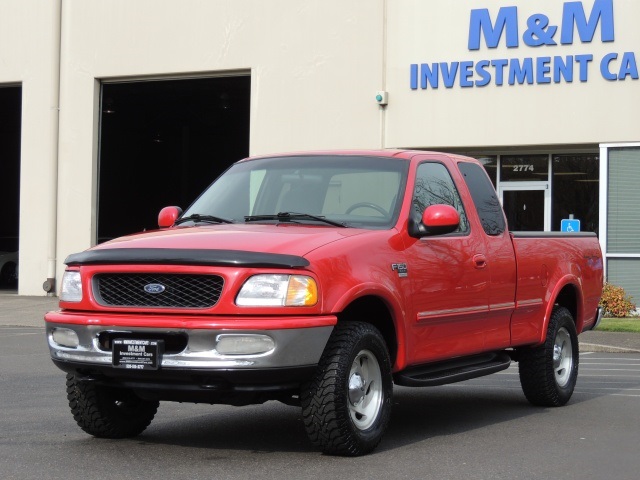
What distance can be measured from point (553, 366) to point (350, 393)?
3.30m

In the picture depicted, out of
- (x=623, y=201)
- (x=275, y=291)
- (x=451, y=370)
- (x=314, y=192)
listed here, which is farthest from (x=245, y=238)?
(x=623, y=201)

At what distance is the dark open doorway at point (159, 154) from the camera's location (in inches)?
1649

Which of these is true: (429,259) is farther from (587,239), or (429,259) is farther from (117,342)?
(587,239)

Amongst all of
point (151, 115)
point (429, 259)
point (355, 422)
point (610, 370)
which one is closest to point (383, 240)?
point (429, 259)

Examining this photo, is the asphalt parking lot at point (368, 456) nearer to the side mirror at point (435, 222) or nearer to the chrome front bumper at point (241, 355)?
the chrome front bumper at point (241, 355)

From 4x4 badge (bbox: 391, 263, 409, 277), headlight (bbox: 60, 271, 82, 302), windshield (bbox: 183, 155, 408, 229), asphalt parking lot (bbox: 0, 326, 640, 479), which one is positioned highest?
windshield (bbox: 183, 155, 408, 229)

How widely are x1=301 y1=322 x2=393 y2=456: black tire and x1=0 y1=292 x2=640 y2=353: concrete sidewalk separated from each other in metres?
9.39

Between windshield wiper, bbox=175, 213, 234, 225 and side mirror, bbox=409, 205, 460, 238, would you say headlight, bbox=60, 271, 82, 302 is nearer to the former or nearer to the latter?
windshield wiper, bbox=175, 213, 234, 225

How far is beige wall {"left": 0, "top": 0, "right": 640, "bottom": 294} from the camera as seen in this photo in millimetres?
23094

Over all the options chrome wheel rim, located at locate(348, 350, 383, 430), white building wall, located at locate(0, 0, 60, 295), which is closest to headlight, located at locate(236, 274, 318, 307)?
chrome wheel rim, located at locate(348, 350, 383, 430)

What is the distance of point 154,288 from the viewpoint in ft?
23.5

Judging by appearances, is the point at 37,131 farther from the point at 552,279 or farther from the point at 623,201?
the point at 552,279

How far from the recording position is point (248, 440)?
805 cm

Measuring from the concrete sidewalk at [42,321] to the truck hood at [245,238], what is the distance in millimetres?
9383
